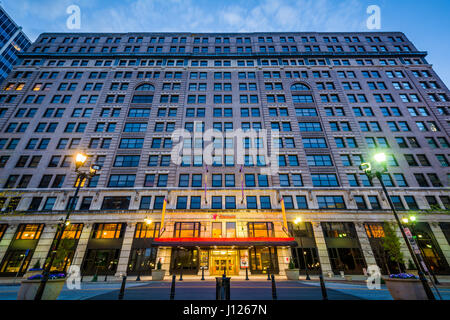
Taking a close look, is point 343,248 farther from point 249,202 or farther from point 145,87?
point 145,87

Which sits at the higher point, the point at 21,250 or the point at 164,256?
the point at 21,250

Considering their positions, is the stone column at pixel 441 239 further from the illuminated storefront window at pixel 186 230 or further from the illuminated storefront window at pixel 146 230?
the illuminated storefront window at pixel 146 230

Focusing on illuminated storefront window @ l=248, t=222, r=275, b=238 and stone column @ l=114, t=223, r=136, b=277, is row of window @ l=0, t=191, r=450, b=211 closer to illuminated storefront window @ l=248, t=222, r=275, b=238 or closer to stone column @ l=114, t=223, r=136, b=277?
illuminated storefront window @ l=248, t=222, r=275, b=238

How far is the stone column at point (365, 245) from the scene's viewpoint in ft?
80.1

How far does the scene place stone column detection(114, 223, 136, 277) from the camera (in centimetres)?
2398

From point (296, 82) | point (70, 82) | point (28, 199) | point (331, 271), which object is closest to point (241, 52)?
point (296, 82)

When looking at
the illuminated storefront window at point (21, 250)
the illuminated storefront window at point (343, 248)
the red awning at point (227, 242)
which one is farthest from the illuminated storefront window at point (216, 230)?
the illuminated storefront window at point (21, 250)

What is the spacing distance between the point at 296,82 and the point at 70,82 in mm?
46773

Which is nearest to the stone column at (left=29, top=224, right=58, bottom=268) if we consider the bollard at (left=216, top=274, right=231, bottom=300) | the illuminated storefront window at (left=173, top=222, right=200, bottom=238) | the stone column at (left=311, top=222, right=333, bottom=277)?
the illuminated storefront window at (left=173, top=222, right=200, bottom=238)

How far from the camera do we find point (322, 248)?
2508 cm

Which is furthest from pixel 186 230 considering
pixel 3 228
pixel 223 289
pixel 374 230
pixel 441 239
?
pixel 441 239

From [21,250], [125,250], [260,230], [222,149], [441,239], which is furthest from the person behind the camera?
[222,149]

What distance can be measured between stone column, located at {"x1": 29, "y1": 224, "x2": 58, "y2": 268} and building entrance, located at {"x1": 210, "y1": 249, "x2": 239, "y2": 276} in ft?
72.1

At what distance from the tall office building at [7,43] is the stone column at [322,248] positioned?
290 ft
